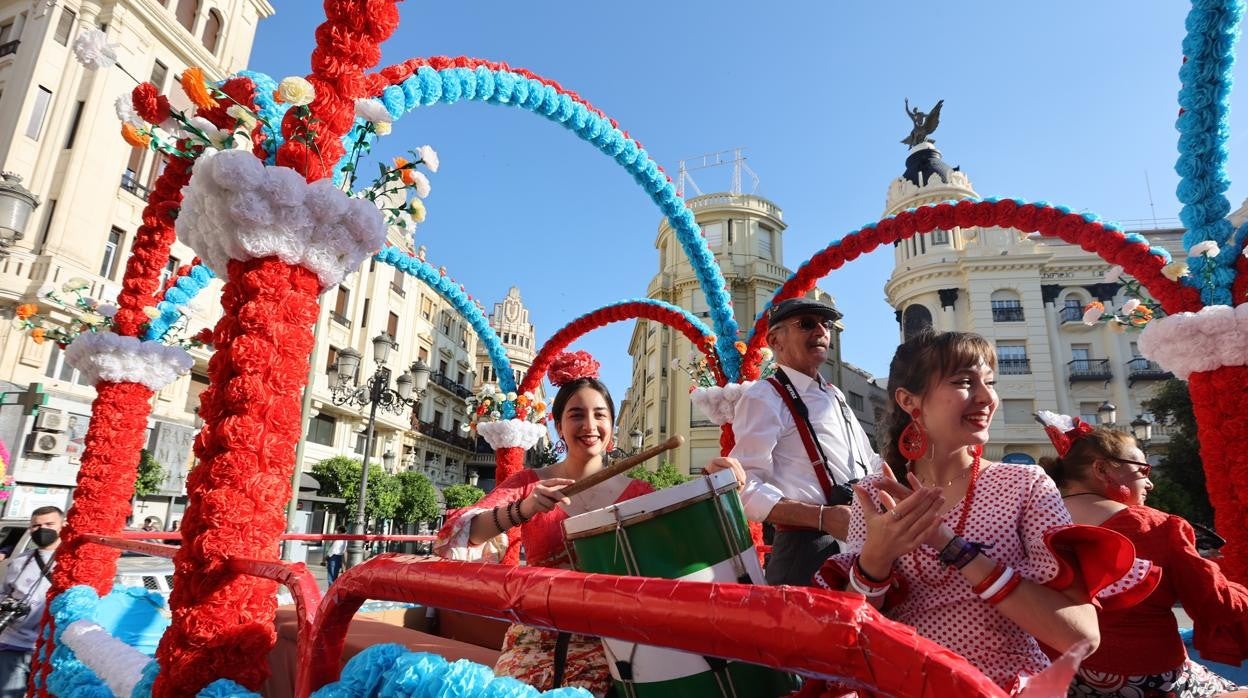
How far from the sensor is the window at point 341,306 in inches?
1102

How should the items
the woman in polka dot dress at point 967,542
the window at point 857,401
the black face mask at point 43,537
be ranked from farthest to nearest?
the window at point 857,401
the black face mask at point 43,537
the woman in polka dot dress at point 967,542

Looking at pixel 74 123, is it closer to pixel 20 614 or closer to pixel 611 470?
pixel 20 614

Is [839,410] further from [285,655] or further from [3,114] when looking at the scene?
A: [3,114]

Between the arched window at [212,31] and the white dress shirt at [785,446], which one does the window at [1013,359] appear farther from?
the arched window at [212,31]

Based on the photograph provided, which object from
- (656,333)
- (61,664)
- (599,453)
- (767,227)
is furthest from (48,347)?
(767,227)

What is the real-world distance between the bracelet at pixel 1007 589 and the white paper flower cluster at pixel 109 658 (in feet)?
9.94

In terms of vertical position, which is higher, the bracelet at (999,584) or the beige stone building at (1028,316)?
the beige stone building at (1028,316)

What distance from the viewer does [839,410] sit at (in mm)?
2854

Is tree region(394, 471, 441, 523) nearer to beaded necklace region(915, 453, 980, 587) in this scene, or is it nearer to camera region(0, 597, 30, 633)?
camera region(0, 597, 30, 633)

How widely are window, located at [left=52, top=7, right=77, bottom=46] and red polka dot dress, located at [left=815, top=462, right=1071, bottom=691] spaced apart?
24.1 metres

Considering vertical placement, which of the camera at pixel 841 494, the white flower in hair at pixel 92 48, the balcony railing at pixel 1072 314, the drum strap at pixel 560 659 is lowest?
the drum strap at pixel 560 659

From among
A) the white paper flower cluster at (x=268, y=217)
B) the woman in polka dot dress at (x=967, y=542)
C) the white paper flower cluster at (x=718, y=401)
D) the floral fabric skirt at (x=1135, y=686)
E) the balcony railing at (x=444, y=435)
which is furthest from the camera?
the balcony railing at (x=444, y=435)

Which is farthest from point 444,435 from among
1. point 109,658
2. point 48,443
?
point 109,658

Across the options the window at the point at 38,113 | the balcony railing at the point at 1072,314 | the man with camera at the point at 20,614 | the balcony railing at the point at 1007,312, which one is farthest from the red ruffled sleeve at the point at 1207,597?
the balcony railing at the point at 1072,314
